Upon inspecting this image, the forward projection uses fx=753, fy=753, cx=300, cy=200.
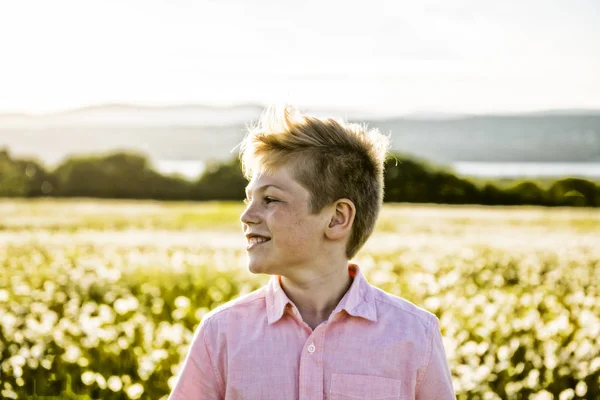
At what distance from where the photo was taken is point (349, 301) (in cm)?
235

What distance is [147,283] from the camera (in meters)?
7.42

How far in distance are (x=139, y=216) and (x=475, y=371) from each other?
11376mm

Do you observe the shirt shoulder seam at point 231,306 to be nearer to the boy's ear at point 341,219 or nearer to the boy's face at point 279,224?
the boy's face at point 279,224

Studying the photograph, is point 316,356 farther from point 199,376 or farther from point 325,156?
point 325,156

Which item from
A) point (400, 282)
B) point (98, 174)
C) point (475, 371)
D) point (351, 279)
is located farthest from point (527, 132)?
point (351, 279)

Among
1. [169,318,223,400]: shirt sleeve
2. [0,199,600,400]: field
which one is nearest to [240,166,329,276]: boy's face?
[169,318,223,400]: shirt sleeve

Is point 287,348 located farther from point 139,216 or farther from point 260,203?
point 139,216

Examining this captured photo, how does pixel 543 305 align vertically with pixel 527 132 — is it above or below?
below

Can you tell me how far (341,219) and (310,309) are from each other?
0.31 m

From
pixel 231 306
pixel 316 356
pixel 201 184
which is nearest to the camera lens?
pixel 316 356

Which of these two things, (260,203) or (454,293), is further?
(454,293)

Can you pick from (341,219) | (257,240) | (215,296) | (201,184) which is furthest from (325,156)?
(201,184)

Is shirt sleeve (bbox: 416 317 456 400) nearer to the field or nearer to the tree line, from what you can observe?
the field

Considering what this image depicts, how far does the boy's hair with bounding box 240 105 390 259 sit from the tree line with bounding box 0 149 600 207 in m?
18.1
